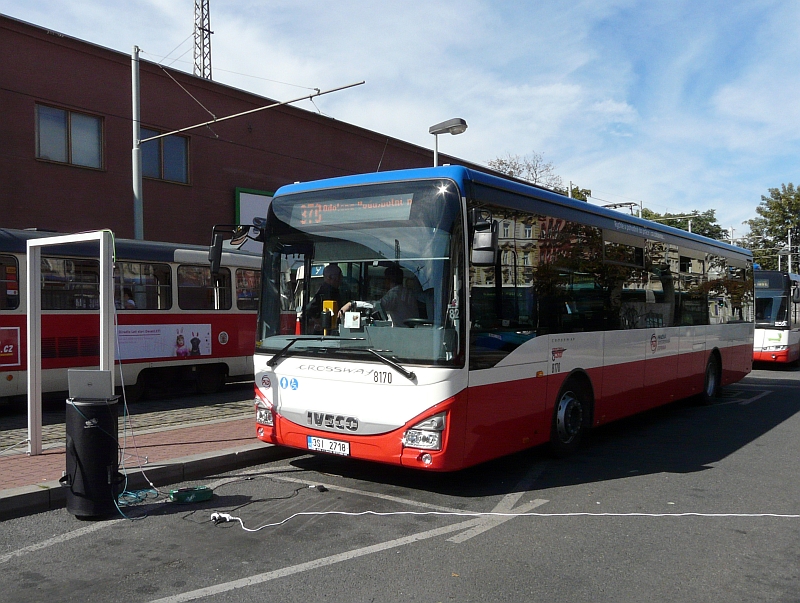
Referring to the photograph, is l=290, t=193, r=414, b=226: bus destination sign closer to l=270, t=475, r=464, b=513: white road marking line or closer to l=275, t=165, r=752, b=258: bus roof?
l=275, t=165, r=752, b=258: bus roof

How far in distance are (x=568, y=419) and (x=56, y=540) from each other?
209 inches

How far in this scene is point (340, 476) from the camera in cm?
778

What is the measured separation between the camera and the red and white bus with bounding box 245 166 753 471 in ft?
21.7

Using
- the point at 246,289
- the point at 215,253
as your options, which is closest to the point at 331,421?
the point at 215,253

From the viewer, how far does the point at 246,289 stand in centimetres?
1511

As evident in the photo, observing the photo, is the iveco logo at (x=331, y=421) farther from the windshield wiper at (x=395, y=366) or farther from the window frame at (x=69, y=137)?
the window frame at (x=69, y=137)

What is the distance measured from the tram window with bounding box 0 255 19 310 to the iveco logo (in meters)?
6.61

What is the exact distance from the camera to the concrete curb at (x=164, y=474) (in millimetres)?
6332

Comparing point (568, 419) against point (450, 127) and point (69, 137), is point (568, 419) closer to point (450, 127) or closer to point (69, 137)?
point (450, 127)

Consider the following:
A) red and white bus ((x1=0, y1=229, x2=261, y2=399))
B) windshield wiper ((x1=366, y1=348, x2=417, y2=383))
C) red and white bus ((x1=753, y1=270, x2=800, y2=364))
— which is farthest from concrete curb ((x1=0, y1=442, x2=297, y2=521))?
red and white bus ((x1=753, y1=270, x2=800, y2=364))

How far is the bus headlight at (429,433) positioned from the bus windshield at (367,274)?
49 cm

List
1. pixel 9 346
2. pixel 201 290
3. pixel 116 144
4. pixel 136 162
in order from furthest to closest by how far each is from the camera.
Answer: pixel 116 144 < pixel 136 162 < pixel 201 290 < pixel 9 346

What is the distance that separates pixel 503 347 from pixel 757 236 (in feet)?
199

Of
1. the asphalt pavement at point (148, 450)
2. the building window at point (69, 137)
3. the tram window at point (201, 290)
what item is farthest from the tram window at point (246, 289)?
the building window at point (69, 137)
